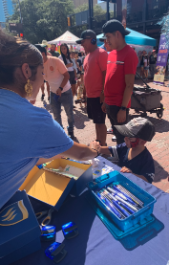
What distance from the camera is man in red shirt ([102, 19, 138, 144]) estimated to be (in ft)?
7.11

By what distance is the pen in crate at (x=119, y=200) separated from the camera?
103 centimetres

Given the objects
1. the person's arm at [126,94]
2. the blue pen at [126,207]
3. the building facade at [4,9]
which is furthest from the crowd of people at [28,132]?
the building facade at [4,9]

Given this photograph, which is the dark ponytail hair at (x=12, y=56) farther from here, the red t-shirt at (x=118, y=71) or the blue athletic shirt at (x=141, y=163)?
the red t-shirt at (x=118, y=71)

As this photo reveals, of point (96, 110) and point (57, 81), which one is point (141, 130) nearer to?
point (96, 110)

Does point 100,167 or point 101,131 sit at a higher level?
point 100,167

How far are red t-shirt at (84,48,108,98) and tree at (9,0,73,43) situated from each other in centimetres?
3236

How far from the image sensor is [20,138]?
843mm

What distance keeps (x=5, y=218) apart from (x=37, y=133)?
1.41 feet

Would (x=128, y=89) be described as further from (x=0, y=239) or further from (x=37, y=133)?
(x=0, y=239)

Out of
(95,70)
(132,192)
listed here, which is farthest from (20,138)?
(95,70)

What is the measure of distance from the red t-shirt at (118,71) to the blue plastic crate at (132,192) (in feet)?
4.24

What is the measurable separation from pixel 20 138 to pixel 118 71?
1722 millimetres

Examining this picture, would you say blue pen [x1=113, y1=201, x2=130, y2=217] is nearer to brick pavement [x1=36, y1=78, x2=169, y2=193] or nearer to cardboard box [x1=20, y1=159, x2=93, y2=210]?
cardboard box [x1=20, y1=159, x2=93, y2=210]

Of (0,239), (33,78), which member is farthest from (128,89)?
(0,239)
